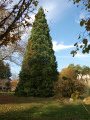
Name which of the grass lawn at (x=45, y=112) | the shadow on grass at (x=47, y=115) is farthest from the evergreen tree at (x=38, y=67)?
the shadow on grass at (x=47, y=115)

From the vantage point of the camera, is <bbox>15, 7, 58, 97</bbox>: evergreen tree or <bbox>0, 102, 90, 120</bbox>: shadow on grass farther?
<bbox>15, 7, 58, 97</bbox>: evergreen tree

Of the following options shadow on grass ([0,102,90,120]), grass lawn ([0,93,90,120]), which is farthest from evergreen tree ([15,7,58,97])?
shadow on grass ([0,102,90,120])

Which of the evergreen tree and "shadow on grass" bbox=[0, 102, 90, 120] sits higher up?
the evergreen tree

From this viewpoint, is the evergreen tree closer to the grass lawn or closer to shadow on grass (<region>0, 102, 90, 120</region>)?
the grass lawn

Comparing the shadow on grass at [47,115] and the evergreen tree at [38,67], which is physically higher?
the evergreen tree at [38,67]

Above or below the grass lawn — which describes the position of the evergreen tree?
above

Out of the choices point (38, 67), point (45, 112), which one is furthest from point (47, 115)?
point (38, 67)

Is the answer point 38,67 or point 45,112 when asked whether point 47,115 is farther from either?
point 38,67

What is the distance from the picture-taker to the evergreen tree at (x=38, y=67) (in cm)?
1545

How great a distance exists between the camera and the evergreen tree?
50.7ft

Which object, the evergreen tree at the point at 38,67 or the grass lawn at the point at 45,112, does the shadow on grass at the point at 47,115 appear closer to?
the grass lawn at the point at 45,112

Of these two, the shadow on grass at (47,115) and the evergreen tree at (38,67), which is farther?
the evergreen tree at (38,67)

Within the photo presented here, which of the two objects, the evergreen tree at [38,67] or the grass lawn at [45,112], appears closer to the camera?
the grass lawn at [45,112]

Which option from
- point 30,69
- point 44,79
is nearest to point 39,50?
point 30,69
